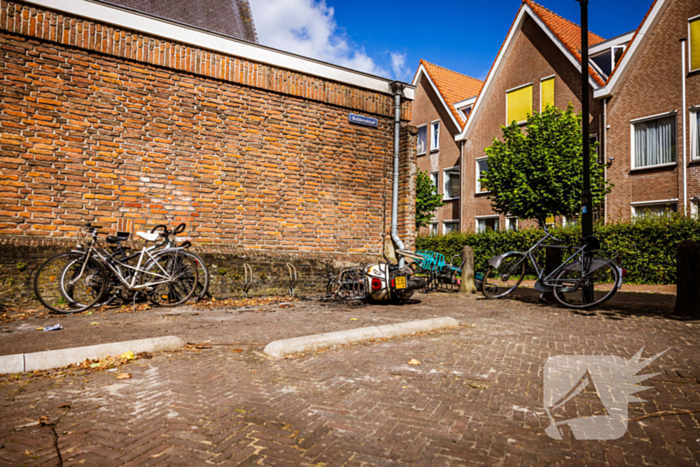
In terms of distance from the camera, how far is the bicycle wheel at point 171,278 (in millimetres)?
7688

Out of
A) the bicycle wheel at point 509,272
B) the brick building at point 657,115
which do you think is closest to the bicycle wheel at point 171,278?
the bicycle wheel at point 509,272

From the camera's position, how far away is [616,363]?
4230 millimetres

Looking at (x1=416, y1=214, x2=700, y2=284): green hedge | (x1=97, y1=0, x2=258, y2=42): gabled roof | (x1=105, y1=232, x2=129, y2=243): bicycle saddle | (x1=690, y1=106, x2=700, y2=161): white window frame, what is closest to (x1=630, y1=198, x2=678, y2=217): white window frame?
(x1=690, y1=106, x2=700, y2=161): white window frame

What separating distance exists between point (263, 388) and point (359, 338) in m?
1.83

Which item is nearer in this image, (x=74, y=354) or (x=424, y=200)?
(x=74, y=354)

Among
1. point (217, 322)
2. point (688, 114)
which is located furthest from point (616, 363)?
point (688, 114)

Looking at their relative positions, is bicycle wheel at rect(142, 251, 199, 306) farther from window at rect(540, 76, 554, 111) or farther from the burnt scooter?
window at rect(540, 76, 554, 111)

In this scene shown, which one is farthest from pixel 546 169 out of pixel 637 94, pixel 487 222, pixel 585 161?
pixel 487 222

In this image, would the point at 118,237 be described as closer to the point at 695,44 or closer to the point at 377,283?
the point at 377,283

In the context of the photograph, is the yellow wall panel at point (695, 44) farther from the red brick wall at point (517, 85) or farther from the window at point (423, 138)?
the window at point (423, 138)

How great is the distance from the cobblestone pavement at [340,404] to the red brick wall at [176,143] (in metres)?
3.19

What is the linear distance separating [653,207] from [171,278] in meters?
18.1

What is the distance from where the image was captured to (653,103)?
56.2 ft

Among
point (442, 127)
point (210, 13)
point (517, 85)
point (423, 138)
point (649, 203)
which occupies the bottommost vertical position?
point (649, 203)
